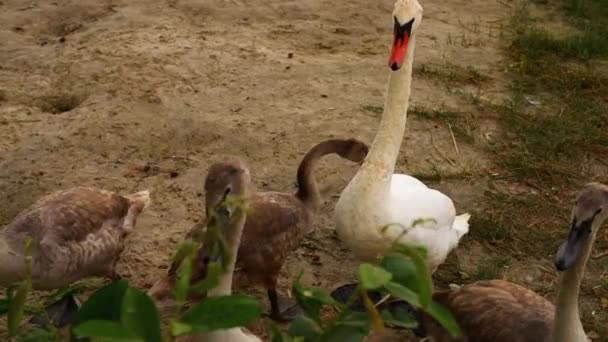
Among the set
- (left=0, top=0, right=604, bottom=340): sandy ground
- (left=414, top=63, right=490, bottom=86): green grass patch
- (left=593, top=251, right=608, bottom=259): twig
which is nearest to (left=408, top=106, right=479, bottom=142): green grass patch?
(left=0, top=0, right=604, bottom=340): sandy ground

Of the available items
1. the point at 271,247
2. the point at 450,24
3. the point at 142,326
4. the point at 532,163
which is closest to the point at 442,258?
the point at 271,247

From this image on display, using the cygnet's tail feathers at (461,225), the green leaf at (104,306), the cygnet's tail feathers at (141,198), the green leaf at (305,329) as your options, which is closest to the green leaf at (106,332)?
the green leaf at (104,306)

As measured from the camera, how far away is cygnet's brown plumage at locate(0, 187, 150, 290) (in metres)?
3.82

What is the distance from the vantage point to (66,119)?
5.96m

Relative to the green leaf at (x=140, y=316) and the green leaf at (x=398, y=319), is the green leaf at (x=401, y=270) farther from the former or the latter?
the green leaf at (x=140, y=316)

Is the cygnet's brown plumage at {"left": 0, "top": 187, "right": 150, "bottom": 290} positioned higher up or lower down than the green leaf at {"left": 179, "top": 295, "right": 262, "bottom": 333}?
lower down

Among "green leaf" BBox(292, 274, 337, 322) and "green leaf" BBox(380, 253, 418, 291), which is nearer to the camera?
"green leaf" BBox(380, 253, 418, 291)

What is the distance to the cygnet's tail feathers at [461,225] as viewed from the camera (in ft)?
15.0

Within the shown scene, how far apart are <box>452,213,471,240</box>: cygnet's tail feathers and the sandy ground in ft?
0.71

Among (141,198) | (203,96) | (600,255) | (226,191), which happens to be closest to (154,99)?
(203,96)

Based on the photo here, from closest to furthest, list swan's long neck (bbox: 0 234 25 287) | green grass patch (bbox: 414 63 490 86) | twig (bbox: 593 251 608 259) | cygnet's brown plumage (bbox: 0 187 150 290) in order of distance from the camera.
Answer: swan's long neck (bbox: 0 234 25 287) < cygnet's brown plumage (bbox: 0 187 150 290) < twig (bbox: 593 251 608 259) < green grass patch (bbox: 414 63 490 86)

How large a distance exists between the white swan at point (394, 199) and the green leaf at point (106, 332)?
2.37 meters

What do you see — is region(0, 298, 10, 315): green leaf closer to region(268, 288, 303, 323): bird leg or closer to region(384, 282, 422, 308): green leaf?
region(384, 282, 422, 308): green leaf

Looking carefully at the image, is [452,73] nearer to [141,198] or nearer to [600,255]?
[600,255]
